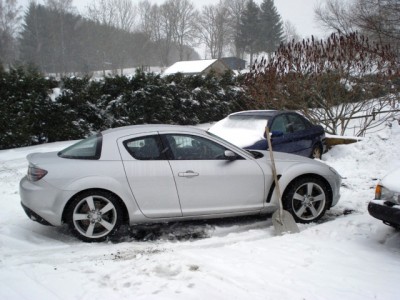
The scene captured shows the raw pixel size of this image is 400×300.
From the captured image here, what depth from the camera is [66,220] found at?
450 cm

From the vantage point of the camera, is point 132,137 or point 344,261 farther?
point 132,137

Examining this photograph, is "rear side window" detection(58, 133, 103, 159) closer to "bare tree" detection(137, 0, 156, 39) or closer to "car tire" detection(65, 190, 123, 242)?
"car tire" detection(65, 190, 123, 242)

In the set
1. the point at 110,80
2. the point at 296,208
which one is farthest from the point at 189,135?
the point at 110,80

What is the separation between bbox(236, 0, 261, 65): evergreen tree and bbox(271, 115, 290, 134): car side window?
230 feet

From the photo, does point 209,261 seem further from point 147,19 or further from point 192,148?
point 147,19

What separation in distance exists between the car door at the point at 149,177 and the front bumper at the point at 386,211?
231cm

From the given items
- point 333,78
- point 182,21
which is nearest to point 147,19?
point 182,21

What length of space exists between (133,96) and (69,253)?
10733 mm

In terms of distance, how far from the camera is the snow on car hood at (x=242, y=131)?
304 inches

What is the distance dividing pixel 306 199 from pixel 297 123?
3.92m

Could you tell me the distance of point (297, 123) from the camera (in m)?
8.91

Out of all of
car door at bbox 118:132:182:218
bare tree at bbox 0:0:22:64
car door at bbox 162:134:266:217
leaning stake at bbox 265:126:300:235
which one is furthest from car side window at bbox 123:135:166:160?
bare tree at bbox 0:0:22:64

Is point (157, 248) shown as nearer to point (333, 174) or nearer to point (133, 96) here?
point (333, 174)

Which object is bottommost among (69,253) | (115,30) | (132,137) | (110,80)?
(69,253)
